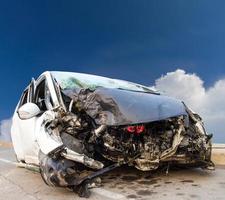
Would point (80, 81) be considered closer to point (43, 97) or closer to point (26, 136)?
point (43, 97)

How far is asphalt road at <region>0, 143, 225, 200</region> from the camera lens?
4.50 metres

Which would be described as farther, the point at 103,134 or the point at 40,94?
the point at 40,94

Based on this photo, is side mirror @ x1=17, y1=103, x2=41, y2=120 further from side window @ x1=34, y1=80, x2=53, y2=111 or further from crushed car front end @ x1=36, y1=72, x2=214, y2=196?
crushed car front end @ x1=36, y1=72, x2=214, y2=196

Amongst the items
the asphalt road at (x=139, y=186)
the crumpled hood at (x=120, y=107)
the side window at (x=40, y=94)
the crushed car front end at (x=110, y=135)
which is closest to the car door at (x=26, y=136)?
the side window at (x=40, y=94)

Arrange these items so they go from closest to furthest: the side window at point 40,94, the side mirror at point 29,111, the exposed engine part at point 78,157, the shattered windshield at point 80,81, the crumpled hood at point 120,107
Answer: the exposed engine part at point 78,157 < the crumpled hood at point 120,107 < the side mirror at point 29,111 < the shattered windshield at point 80,81 < the side window at point 40,94

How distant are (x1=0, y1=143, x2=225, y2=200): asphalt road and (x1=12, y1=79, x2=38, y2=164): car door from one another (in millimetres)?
441

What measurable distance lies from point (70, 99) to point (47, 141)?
0.84m

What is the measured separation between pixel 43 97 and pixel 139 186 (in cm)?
233

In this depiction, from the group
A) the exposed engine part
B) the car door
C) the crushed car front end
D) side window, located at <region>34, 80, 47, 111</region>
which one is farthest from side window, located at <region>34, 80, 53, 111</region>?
the exposed engine part

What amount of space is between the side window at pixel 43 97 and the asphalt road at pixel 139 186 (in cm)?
122

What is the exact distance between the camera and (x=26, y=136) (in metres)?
5.87

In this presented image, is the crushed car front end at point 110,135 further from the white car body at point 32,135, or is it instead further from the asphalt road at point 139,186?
the asphalt road at point 139,186

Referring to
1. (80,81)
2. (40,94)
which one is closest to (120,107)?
(80,81)

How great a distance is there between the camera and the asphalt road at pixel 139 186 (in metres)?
4.50
